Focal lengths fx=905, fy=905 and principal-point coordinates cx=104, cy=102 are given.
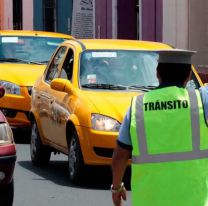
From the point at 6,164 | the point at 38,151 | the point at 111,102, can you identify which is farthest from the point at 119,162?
the point at 38,151

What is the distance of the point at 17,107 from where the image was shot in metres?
13.9

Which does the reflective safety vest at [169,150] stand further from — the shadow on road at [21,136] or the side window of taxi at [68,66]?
the shadow on road at [21,136]

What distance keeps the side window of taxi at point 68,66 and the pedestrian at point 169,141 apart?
5.96 metres

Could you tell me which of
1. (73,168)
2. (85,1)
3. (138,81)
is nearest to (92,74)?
(138,81)

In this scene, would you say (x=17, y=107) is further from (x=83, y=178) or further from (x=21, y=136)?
(x=83, y=178)

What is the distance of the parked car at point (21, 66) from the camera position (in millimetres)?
13898

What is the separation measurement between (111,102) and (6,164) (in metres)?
2.10

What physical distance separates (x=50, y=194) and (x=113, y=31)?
54.8 ft

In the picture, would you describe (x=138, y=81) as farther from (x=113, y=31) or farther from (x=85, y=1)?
(x=85, y=1)

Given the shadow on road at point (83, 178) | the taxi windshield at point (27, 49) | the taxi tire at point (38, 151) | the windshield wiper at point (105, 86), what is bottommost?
the shadow on road at point (83, 178)


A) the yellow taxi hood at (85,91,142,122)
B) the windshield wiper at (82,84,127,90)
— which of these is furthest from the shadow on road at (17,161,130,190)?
the windshield wiper at (82,84,127,90)

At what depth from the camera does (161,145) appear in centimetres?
437

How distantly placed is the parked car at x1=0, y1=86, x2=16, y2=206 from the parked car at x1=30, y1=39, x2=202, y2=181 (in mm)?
1555

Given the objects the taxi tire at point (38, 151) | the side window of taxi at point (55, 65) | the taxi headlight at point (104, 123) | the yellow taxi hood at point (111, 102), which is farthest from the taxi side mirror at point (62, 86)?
the taxi tire at point (38, 151)
